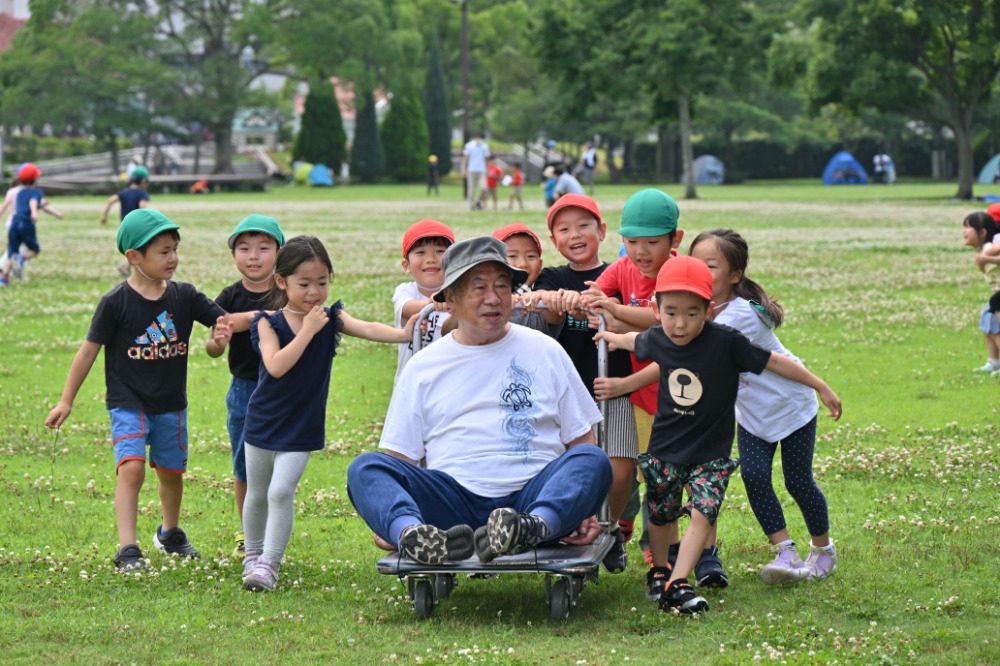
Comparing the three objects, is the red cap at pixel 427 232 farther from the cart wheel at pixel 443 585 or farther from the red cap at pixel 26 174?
the red cap at pixel 26 174

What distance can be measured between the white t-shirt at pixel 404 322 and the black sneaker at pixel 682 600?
1.65m

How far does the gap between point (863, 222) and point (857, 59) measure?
727 inches

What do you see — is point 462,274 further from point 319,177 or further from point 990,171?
point 990,171

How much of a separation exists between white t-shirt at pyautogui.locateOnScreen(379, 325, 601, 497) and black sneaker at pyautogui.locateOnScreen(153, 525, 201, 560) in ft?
5.41

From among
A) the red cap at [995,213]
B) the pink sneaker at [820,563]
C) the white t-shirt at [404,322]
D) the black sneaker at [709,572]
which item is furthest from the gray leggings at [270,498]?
the red cap at [995,213]

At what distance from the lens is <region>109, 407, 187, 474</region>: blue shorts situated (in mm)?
7066

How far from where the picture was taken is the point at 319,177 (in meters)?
78.3

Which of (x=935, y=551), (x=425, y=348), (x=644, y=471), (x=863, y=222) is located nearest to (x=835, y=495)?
(x=935, y=551)

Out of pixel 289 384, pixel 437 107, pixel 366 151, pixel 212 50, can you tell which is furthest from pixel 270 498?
pixel 437 107

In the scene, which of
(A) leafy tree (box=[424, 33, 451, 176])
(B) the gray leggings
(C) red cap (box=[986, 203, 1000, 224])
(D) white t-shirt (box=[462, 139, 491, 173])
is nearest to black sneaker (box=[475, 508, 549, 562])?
(B) the gray leggings

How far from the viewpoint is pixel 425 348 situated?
6457 mm

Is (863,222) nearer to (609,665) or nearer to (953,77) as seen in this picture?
(953,77)

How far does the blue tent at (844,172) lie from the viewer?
267ft

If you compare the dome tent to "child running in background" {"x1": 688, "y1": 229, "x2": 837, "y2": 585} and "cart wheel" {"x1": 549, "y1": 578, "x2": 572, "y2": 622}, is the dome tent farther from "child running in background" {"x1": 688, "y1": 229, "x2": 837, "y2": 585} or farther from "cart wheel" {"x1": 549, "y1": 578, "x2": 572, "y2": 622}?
"cart wheel" {"x1": 549, "y1": 578, "x2": 572, "y2": 622}
